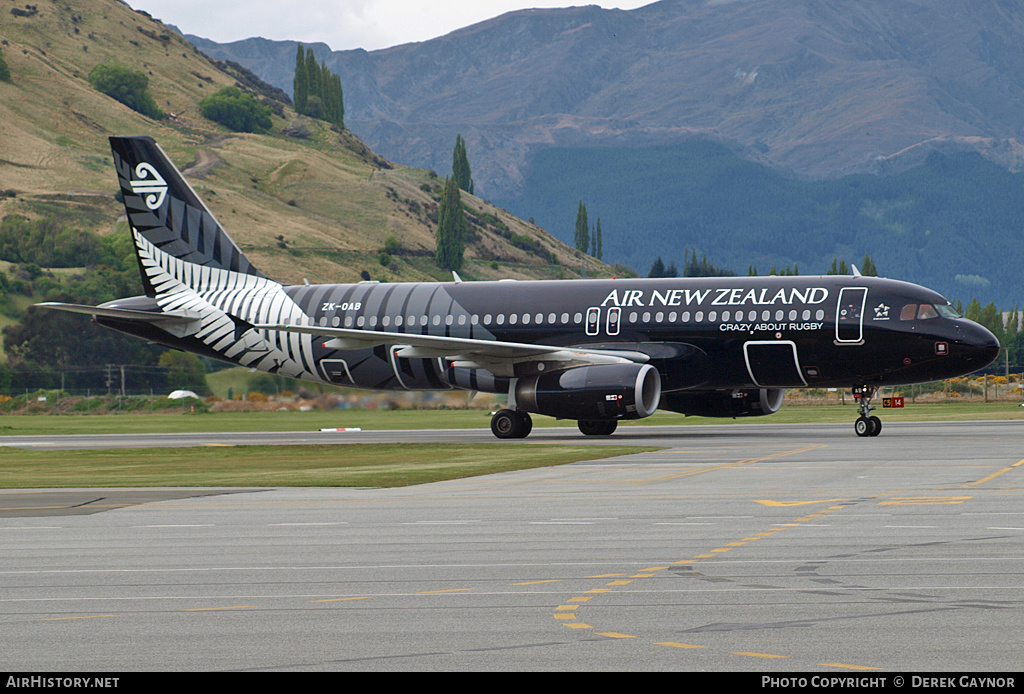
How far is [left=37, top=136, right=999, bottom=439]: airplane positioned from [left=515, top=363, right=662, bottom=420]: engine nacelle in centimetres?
4

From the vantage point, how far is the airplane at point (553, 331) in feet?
118

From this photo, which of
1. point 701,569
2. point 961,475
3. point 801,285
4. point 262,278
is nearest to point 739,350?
point 801,285

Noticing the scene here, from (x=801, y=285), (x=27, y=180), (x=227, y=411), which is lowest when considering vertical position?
(x=227, y=411)

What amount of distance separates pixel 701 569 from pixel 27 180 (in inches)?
7393

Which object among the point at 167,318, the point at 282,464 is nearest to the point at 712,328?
the point at 282,464

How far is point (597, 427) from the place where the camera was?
4053 cm

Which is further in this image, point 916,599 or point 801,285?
point 801,285

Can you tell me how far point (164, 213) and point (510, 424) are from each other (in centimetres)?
1561

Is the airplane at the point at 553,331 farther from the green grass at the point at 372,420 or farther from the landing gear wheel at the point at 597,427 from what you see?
the green grass at the point at 372,420

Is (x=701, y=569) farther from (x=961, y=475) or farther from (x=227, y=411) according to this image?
(x=227, y=411)

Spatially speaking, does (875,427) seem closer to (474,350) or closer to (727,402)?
(727,402)

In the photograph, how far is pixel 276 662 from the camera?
8375 mm

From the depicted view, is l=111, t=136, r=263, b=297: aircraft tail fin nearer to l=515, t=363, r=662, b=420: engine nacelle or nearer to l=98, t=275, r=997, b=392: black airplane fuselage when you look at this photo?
l=98, t=275, r=997, b=392: black airplane fuselage
